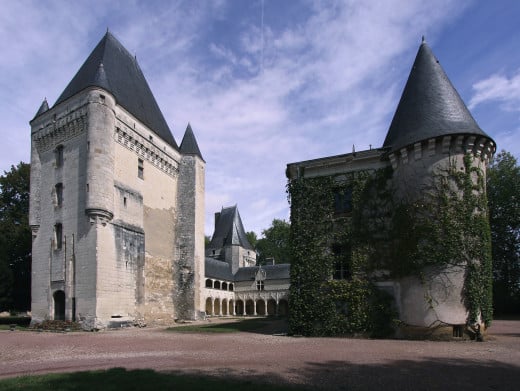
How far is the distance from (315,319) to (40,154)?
1946cm

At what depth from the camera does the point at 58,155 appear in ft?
74.2

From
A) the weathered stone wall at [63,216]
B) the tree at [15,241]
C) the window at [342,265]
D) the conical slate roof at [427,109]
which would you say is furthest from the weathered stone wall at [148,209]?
the conical slate roof at [427,109]

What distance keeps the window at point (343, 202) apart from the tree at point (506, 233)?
20615 millimetres

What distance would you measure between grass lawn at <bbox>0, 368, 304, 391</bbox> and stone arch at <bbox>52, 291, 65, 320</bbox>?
51.8 ft

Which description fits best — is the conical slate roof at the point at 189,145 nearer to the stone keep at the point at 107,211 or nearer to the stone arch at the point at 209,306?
the stone keep at the point at 107,211

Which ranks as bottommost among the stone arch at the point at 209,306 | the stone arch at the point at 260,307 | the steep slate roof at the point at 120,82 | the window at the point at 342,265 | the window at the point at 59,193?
the stone arch at the point at 260,307

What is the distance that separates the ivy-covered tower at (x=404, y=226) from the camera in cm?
1262

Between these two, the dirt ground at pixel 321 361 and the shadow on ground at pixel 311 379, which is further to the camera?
the dirt ground at pixel 321 361

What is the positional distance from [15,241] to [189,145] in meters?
14.5

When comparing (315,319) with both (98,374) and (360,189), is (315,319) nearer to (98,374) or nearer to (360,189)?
(360,189)

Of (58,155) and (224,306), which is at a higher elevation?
(58,155)

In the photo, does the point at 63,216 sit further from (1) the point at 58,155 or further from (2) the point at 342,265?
(2) the point at 342,265

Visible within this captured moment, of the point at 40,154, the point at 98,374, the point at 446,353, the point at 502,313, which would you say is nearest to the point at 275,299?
the point at 502,313

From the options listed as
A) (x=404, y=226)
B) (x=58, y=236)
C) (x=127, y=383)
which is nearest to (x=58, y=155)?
(x=58, y=236)
